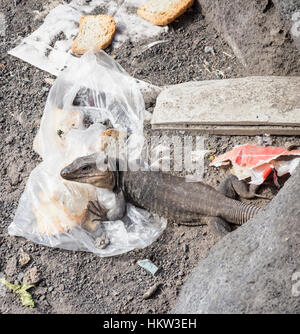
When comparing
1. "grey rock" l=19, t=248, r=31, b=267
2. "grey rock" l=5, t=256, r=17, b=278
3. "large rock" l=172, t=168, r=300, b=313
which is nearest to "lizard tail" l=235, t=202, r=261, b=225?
"large rock" l=172, t=168, r=300, b=313

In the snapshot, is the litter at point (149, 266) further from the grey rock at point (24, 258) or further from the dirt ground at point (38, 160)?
the grey rock at point (24, 258)

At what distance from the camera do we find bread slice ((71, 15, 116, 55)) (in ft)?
21.1

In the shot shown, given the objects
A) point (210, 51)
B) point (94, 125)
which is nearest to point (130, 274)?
point (94, 125)

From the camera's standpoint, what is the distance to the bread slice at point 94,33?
6445mm

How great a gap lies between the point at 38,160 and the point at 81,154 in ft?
1.74

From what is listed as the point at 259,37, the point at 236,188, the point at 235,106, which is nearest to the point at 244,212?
the point at 236,188

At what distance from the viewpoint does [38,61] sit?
6609 millimetres

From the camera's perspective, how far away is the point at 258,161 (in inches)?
198

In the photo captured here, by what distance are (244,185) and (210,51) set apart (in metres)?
2.04

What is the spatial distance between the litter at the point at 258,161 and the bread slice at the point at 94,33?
2264 mm

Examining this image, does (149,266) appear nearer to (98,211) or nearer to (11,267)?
(98,211)

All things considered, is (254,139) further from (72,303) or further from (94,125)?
(72,303)

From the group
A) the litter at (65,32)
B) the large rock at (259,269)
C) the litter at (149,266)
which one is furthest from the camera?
the litter at (65,32)

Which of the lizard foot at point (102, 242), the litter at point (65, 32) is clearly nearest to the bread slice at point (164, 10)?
the litter at point (65, 32)
